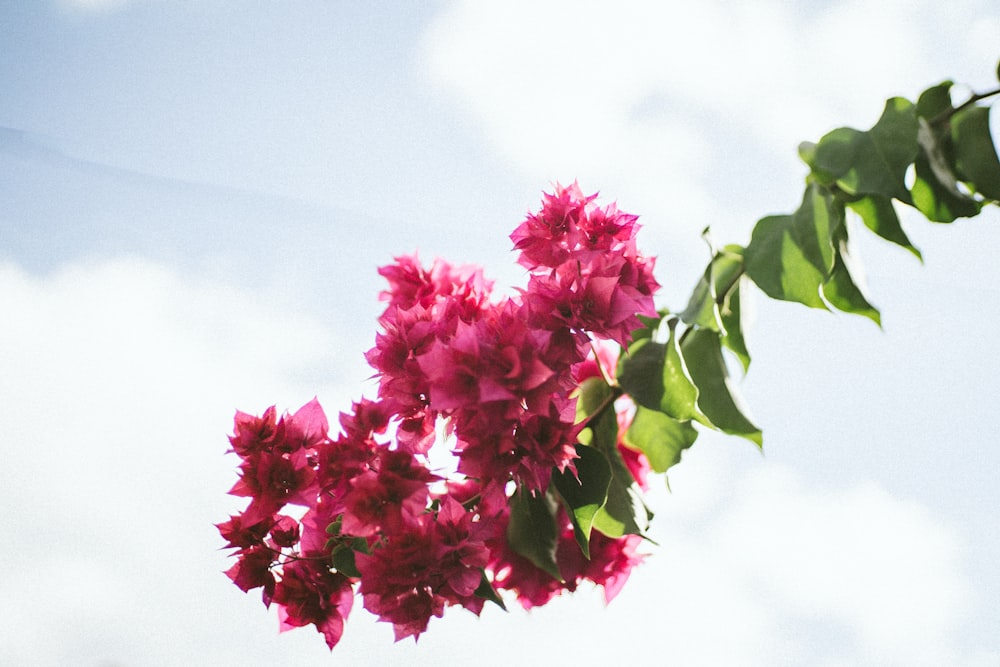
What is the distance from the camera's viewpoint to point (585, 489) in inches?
27.4

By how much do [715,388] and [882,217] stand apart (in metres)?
0.19

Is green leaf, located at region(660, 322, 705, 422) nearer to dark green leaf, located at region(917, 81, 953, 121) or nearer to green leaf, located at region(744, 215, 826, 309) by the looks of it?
green leaf, located at region(744, 215, 826, 309)

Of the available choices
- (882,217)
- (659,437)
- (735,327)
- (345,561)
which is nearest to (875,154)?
(882,217)

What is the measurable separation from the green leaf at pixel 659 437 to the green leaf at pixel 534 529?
115 millimetres

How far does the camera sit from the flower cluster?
0.61 m

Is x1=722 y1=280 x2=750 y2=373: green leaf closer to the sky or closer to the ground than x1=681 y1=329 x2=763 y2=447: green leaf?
closer to the sky

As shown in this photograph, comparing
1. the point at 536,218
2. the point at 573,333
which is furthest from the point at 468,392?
the point at 536,218

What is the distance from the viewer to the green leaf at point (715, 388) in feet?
2.18

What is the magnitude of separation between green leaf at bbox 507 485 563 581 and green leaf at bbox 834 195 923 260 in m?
0.34

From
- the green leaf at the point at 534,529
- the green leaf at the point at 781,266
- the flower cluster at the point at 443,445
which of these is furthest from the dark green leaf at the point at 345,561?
the green leaf at the point at 781,266

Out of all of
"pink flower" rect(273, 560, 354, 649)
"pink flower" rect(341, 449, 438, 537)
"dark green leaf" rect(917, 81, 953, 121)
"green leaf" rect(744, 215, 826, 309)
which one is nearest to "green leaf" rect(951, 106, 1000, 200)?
"dark green leaf" rect(917, 81, 953, 121)

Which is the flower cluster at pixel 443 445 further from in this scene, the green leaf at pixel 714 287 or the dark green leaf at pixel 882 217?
the dark green leaf at pixel 882 217

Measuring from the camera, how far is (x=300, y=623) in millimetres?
700

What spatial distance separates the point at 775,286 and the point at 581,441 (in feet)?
0.69
